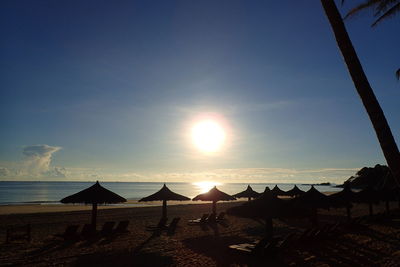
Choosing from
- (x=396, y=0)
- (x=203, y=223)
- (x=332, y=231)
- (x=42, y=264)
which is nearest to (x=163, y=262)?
(x=42, y=264)

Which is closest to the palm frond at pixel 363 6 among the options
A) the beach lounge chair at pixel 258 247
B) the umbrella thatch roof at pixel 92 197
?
the beach lounge chair at pixel 258 247

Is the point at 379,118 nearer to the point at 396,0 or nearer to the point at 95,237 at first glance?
the point at 396,0

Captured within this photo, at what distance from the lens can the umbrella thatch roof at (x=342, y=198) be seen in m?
16.9

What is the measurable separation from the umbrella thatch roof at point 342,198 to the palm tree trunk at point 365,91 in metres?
12.2

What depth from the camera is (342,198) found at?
1764cm

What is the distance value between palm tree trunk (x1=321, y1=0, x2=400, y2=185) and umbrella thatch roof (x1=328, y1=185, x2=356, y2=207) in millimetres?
12204

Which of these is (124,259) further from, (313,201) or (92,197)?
(313,201)

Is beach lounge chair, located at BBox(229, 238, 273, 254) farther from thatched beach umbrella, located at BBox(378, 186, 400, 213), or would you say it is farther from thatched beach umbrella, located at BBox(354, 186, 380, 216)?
thatched beach umbrella, located at BBox(378, 186, 400, 213)

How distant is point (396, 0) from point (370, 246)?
854 centimetres

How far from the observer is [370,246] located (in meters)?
11.5

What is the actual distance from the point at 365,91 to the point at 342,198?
44.8 feet

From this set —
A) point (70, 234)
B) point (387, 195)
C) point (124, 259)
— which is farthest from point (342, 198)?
point (70, 234)

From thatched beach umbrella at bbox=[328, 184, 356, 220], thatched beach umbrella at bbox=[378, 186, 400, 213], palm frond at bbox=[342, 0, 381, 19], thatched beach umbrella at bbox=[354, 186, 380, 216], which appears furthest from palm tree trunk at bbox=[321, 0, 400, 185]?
thatched beach umbrella at bbox=[378, 186, 400, 213]

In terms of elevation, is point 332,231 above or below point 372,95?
Result: below
